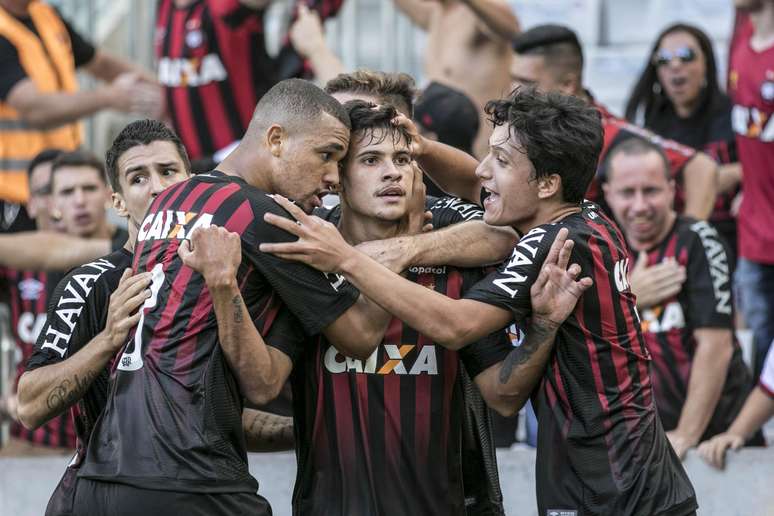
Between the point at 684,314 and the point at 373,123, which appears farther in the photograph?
the point at 684,314

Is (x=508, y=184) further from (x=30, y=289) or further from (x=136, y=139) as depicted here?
(x=30, y=289)

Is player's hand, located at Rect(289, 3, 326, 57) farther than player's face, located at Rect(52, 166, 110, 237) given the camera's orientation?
Yes

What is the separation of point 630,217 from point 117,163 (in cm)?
271

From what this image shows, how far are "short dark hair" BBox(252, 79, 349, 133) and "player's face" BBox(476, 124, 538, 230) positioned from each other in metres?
0.53

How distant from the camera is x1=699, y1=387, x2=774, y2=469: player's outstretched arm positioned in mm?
5949

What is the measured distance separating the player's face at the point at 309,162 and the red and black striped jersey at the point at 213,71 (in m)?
4.66

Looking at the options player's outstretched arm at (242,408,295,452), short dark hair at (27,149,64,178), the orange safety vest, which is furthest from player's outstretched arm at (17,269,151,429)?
the orange safety vest

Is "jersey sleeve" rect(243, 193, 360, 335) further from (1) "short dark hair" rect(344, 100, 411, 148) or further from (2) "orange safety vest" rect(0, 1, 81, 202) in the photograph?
(2) "orange safety vest" rect(0, 1, 81, 202)

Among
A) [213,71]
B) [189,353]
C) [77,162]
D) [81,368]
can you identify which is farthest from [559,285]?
[213,71]

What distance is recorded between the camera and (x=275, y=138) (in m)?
4.46

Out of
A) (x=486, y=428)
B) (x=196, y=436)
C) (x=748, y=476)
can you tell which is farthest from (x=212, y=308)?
(x=748, y=476)

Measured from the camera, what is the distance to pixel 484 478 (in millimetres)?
4715

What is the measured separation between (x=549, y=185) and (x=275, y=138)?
0.95 metres

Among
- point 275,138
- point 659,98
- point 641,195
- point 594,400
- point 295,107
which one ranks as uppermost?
point 659,98
